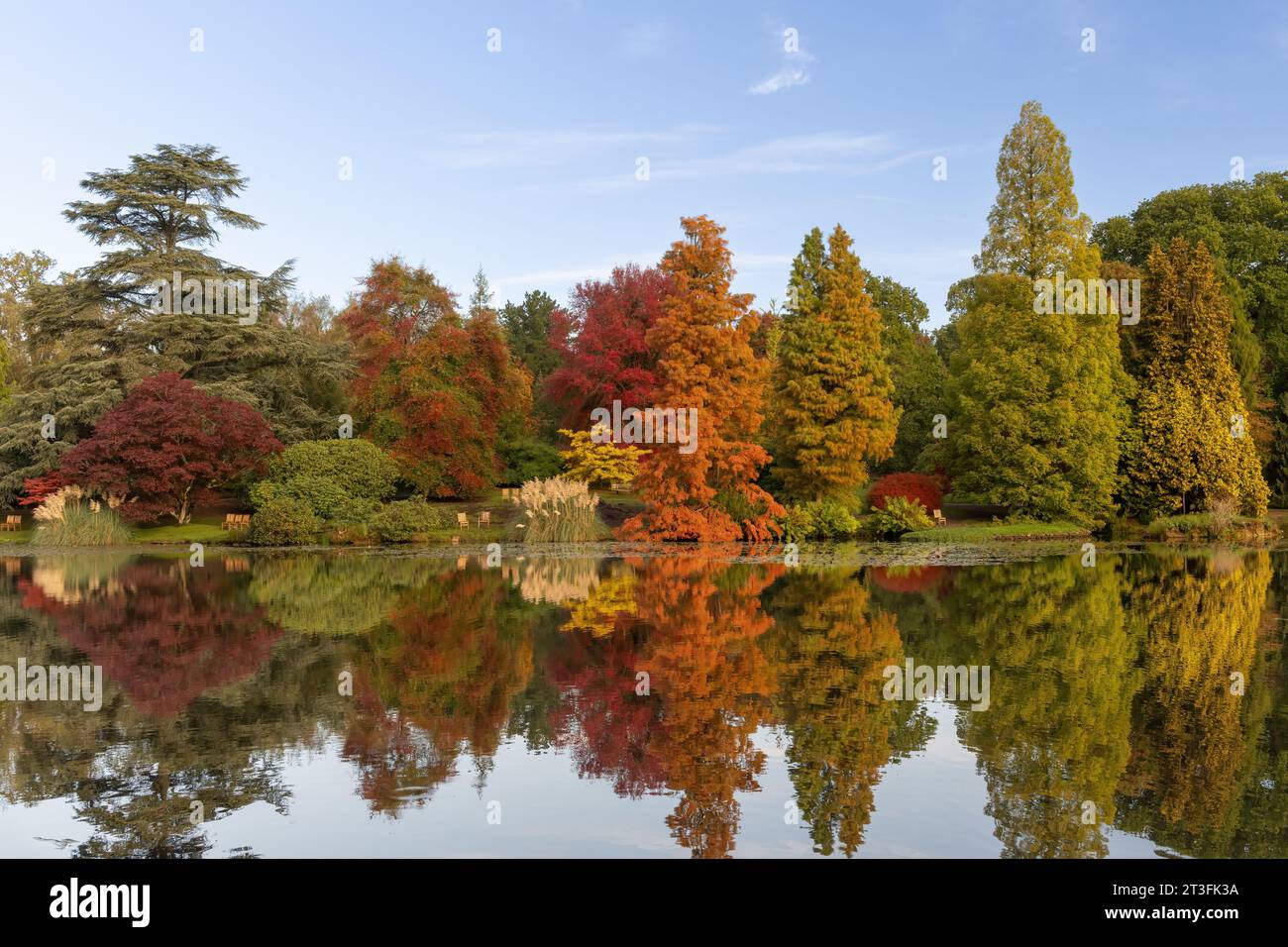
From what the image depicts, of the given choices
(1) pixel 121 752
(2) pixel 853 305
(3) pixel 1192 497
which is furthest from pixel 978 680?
(3) pixel 1192 497

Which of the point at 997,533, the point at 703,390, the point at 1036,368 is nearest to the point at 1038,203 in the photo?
the point at 1036,368

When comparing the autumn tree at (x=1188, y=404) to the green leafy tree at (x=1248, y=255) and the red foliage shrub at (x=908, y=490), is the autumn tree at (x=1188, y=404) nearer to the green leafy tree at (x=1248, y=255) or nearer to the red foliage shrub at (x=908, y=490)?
the green leafy tree at (x=1248, y=255)

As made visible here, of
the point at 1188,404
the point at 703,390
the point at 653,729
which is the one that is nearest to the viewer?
the point at 653,729

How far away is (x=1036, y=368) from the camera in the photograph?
1335 inches

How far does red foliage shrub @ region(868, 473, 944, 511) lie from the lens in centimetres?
3500

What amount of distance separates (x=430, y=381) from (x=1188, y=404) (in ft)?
86.1

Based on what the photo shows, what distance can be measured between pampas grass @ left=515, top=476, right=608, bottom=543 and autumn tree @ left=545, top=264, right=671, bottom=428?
327 inches

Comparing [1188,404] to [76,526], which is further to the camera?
[1188,404]

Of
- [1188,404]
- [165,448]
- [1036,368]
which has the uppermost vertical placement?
[1036,368]

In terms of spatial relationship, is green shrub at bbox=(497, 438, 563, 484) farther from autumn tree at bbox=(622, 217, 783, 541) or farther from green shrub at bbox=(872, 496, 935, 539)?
green shrub at bbox=(872, 496, 935, 539)

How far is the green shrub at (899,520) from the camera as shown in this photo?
3306 cm

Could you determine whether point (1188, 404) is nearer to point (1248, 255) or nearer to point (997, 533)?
point (997, 533)

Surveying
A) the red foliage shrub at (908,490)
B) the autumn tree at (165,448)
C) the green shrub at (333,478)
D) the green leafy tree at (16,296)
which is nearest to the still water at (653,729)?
the green shrub at (333,478)

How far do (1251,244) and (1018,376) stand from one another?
19444 mm
